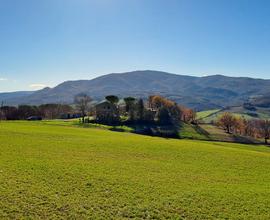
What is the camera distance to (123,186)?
2834cm

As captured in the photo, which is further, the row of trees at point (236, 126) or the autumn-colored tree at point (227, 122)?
the autumn-colored tree at point (227, 122)

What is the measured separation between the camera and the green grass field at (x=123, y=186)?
74.3 feet

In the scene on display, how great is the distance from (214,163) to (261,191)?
14.2 meters

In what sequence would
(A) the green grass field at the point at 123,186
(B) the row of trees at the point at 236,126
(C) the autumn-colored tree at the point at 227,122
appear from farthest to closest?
(C) the autumn-colored tree at the point at 227,122, (B) the row of trees at the point at 236,126, (A) the green grass field at the point at 123,186

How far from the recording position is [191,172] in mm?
36562

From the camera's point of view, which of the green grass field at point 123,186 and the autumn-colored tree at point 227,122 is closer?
the green grass field at point 123,186

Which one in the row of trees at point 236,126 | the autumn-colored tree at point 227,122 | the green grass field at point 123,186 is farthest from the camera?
the autumn-colored tree at point 227,122

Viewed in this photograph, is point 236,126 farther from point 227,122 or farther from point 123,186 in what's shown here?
point 123,186

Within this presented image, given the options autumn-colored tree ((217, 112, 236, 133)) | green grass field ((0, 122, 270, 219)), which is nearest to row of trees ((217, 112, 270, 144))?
autumn-colored tree ((217, 112, 236, 133))

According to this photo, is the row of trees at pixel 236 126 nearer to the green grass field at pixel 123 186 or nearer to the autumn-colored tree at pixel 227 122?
the autumn-colored tree at pixel 227 122

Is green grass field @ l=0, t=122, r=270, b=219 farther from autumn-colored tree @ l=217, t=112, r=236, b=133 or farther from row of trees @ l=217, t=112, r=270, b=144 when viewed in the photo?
row of trees @ l=217, t=112, r=270, b=144

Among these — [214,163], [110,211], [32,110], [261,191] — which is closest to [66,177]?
[110,211]

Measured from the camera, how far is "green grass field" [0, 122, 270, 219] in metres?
22.6

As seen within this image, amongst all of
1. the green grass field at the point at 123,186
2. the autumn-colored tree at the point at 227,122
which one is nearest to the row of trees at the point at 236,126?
the autumn-colored tree at the point at 227,122
